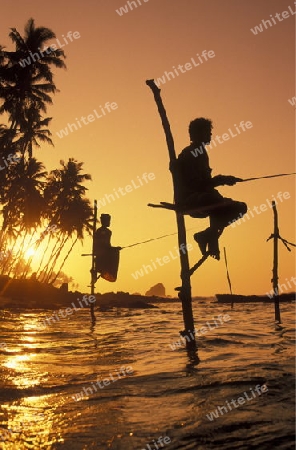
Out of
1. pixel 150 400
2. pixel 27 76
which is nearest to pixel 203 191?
pixel 150 400

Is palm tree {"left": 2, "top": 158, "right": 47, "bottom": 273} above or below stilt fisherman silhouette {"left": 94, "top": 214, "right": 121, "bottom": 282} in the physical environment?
above

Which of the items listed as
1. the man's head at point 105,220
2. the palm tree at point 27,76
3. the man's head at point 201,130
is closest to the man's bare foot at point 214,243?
the man's head at point 201,130

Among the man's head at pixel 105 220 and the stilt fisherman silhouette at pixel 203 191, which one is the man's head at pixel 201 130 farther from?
the man's head at pixel 105 220

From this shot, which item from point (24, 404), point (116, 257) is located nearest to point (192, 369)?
point (24, 404)

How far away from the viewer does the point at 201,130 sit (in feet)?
20.1

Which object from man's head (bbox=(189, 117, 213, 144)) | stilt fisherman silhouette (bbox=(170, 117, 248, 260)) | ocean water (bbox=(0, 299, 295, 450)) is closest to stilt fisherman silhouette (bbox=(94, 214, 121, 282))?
ocean water (bbox=(0, 299, 295, 450))

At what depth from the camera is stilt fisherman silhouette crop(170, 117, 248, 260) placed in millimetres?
5922

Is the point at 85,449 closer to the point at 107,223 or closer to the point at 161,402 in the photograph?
the point at 161,402

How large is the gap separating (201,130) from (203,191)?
950 millimetres

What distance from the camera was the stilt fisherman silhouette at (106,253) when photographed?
12.5m

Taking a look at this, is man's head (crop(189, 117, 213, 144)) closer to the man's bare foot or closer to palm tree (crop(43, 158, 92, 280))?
the man's bare foot

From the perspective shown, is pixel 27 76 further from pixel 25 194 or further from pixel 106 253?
pixel 106 253

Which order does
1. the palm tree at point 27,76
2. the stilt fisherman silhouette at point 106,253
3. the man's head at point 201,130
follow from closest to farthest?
the man's head at point 201,130
the stilt fisherman silhouette at point 106,253
the palm tree at point 27,76

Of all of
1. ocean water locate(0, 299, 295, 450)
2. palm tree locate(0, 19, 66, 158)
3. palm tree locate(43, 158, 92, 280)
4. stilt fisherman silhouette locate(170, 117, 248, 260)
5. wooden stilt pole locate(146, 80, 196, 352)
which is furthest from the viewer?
palm tree locate(43, 158, 92, 280)
